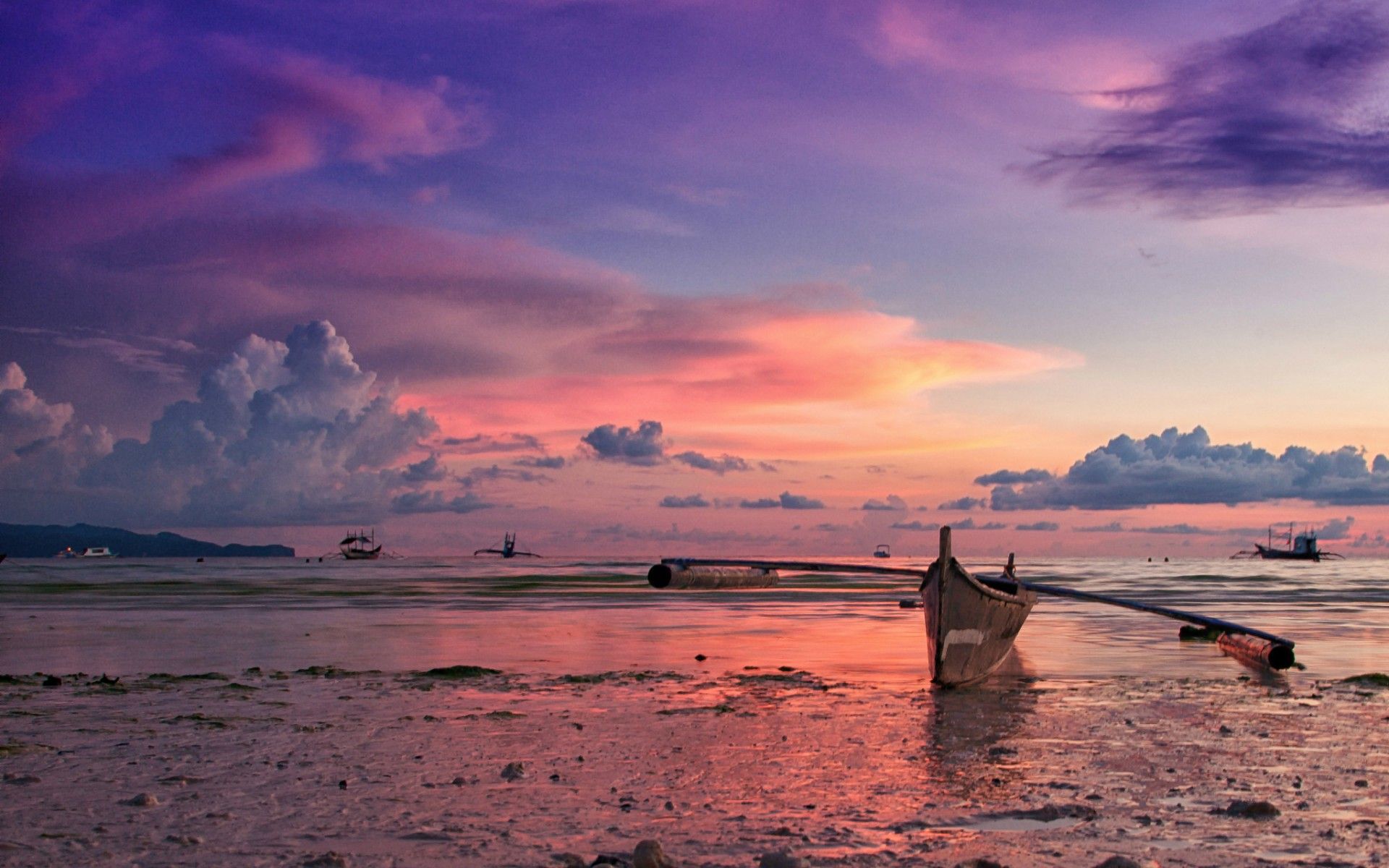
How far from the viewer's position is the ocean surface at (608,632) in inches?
913

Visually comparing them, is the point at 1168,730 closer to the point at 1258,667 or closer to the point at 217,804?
the point at 1258,667

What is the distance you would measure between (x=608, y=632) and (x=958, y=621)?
16.1 metres

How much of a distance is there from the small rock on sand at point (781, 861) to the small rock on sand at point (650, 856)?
710 millimetres

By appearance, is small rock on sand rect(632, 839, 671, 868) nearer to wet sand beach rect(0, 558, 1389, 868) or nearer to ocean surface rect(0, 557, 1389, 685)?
wet sand beach rect(0, 558, 1389, 868)

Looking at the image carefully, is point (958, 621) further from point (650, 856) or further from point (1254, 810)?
point (650, 856)

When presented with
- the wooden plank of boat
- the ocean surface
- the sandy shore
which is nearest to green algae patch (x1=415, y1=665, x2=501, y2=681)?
the ocean surface

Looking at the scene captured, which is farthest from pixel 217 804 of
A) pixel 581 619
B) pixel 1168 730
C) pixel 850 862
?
pixel 581 619

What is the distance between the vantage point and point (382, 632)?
106 ft

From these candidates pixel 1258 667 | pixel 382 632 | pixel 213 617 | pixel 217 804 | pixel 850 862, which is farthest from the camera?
pixel 213 617

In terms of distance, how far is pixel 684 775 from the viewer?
1128 centimetres

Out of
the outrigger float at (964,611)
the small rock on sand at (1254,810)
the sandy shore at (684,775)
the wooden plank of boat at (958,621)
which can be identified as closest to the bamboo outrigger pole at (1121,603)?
the outrigger float at (964,611)

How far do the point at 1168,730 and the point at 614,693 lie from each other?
8584 mm

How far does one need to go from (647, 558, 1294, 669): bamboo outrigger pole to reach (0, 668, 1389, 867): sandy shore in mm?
3600

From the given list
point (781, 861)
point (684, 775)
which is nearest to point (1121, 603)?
point (684, 775)
